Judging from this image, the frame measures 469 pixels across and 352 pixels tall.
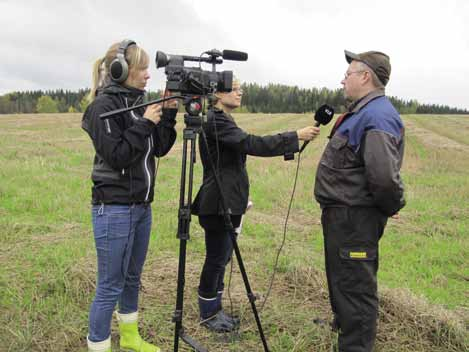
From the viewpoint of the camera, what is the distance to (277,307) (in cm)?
380

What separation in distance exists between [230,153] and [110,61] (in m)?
1.13

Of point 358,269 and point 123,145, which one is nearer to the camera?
point 123,145

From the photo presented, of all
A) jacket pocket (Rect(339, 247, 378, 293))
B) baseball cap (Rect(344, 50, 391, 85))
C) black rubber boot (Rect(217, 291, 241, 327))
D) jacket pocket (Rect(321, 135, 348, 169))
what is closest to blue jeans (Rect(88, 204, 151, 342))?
black rubber boot (Rect(217, 291, 241, 327))

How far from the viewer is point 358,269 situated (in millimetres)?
2785

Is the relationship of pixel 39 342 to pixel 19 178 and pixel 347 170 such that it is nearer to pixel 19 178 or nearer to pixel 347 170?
pixel 347 170

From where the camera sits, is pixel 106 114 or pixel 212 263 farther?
pixel 212 263

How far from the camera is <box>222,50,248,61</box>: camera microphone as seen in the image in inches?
111

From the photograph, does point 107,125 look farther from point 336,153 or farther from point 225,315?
point 225,315

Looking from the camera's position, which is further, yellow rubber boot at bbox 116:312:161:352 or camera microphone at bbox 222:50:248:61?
yellow rubber boot at bbox 116:312:161:352

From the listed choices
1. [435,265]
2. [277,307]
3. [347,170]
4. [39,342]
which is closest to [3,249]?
[39,342]

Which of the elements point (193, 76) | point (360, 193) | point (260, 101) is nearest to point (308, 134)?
point (360, 193)

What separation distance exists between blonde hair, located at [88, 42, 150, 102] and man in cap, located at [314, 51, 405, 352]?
1.46 meters

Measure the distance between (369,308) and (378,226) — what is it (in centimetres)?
58

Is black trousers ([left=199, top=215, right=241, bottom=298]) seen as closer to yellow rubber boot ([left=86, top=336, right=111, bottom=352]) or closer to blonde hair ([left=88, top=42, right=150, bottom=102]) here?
yellow rubber boot ([left=86, top=336, right=111, bottom=352])
